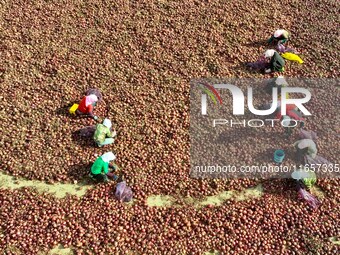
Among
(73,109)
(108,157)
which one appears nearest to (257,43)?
(73,109)

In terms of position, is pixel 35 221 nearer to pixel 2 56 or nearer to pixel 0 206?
pixel 0 206

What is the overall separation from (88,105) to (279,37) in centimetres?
541

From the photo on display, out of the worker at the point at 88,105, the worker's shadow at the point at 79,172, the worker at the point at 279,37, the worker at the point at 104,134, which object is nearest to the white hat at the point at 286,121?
the worker at the point at 279,37

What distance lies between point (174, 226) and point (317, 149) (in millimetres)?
3610

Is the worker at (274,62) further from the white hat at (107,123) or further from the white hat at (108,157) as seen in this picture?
the white hat at (108,157)

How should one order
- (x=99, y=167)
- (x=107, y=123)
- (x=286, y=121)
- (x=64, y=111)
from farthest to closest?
(x=64, y=111)
(x=286, y=121)
(x=107, y=123)
(x=99, y=167)

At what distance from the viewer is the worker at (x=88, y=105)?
782cm

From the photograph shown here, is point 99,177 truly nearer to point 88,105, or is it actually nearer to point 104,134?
point 104,134

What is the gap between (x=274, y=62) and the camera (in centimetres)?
884

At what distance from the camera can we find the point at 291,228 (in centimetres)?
666

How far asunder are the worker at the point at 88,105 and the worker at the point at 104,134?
→ 45 centimetres

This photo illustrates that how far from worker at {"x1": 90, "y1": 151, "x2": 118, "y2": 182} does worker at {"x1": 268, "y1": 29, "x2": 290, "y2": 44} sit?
218 inches

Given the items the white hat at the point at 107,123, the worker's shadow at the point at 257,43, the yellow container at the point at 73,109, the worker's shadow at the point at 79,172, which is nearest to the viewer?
the worker's shadow at the point at 79,172

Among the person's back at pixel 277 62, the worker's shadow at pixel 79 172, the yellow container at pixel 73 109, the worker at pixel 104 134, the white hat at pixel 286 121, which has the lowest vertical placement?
the worker's shadow at pixel 79 172
